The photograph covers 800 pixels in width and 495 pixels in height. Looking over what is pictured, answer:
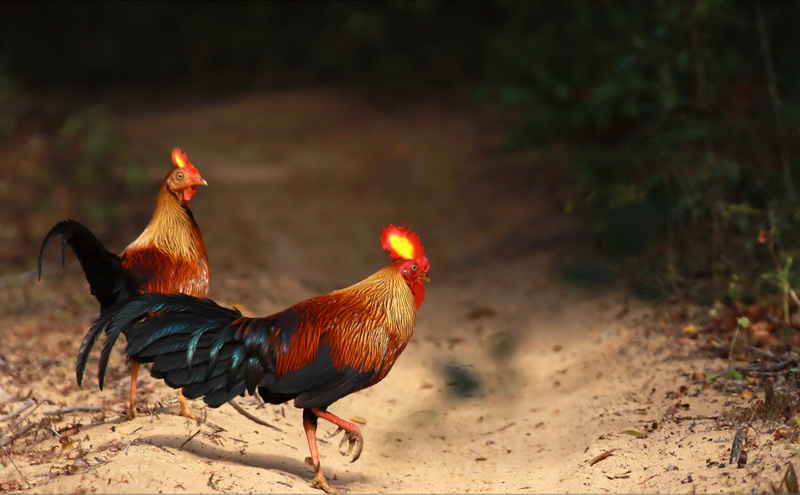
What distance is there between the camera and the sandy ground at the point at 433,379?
438 cm

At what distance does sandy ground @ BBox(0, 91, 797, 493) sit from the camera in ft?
14.4

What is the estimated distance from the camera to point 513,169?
45.1 feet

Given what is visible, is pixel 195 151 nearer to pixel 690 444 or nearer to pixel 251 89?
pixel 251 89

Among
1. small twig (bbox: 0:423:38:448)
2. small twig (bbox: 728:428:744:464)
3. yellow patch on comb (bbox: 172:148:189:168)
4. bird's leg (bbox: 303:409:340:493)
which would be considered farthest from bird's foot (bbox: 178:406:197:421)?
small twig (bbox: 728:428:744:464)

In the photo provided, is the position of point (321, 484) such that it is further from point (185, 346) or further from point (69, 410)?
point (69, 410)

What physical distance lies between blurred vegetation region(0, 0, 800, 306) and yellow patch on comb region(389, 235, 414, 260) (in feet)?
3.79

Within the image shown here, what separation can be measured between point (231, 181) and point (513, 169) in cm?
473

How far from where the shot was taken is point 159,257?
17.5ft

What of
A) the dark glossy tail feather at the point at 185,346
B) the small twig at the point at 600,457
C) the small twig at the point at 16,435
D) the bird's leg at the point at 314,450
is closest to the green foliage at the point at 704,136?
the small twig at the point at 600,457

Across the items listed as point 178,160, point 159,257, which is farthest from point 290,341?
point 178,160

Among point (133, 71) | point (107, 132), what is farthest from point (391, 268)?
point (133, 71)

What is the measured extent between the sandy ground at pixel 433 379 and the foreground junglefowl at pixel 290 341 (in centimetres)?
52

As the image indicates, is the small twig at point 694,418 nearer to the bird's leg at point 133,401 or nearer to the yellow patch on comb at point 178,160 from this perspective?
the bird's leg at point 133,401

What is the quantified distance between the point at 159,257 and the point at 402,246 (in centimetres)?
172
